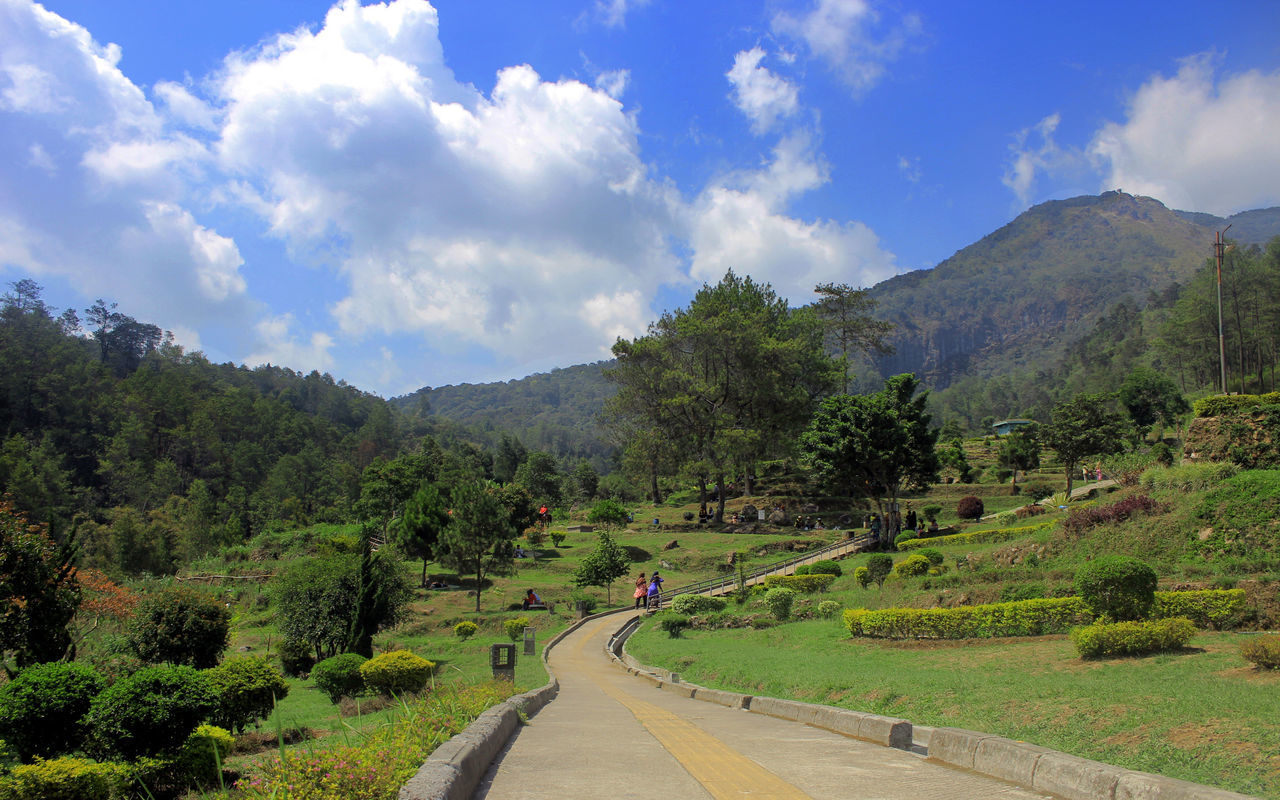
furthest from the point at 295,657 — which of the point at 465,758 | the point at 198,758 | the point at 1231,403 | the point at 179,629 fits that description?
the point at 1231,403

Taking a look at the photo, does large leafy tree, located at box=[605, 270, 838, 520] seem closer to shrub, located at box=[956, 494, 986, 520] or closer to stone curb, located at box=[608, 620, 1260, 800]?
shrub, located at box=[956, 494, 986, 520]

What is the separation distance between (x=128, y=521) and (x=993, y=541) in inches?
2136

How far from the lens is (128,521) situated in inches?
1996

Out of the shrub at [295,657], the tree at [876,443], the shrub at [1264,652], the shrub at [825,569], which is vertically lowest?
the shrub at [295,657]

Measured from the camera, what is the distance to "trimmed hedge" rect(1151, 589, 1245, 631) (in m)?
11.2

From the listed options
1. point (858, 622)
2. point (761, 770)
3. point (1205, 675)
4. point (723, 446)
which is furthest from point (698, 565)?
point (761, 770)

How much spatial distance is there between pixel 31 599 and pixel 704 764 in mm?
14991

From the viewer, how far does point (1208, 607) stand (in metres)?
11.2

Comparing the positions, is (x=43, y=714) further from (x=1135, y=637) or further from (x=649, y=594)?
(x=649, y=594)

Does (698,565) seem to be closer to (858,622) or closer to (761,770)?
(858,622)

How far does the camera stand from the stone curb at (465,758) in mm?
4332

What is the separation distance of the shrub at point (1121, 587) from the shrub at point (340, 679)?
14625mm

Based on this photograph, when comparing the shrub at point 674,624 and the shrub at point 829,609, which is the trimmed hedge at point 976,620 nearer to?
the shrub at point 829,609

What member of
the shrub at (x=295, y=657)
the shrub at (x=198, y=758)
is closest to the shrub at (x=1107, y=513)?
the shrub at (x=198, y=758)
